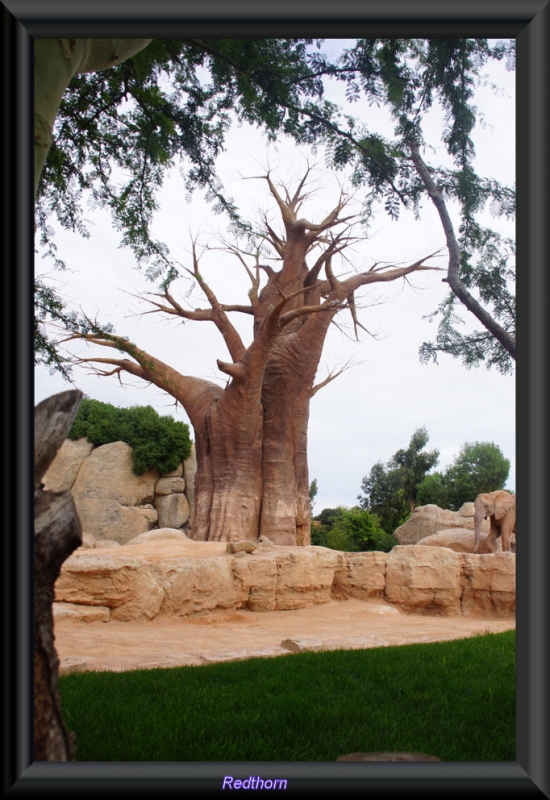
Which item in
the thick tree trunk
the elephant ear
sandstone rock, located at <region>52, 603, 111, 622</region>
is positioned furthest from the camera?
the elephant ear


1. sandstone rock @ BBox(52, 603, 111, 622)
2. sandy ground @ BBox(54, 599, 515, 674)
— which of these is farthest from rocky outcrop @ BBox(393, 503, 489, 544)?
sandstone rock @ BBox(52, 603, 111, 622)

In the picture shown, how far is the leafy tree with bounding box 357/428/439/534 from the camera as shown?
28.8 meters

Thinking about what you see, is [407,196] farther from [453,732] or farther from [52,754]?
[52,754]

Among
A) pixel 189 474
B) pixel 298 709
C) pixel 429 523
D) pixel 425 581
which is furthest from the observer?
pixel 189 474

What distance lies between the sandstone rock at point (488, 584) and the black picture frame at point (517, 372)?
8.79 metres

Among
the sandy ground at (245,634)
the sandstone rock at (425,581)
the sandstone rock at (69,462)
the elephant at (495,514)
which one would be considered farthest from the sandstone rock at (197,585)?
the sandstone rock at (69,462)

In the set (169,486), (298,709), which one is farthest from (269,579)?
(169,486)

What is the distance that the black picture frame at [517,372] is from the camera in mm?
2119

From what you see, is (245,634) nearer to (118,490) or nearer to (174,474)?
(118,490)

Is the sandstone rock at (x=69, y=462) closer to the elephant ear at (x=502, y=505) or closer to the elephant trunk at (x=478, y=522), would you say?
the elephant trunk at (x=478, y=522)

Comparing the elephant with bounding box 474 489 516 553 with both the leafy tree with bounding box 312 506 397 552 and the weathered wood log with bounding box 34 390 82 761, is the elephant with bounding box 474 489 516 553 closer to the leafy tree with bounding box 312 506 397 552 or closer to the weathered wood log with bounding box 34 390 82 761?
the leafy tree with bounding box 312 506 397 552


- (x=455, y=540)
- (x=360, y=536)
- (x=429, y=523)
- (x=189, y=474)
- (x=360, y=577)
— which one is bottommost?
(x=360, y=536)

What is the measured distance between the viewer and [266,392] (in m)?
15.3

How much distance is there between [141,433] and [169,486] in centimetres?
196
